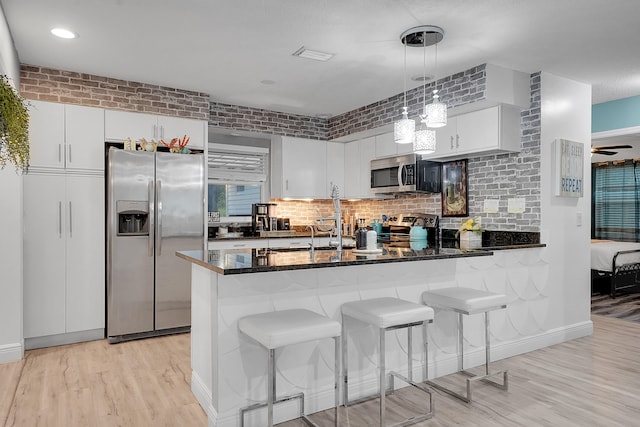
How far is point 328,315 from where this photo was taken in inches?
106

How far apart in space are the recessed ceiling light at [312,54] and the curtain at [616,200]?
7.67 metres

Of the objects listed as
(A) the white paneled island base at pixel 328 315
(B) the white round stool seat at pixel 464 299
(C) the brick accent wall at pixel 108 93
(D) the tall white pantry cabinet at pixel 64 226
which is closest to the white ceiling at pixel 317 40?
(C) the brick accent wall at pixel 108 93

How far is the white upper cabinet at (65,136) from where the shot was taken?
3.85 metres

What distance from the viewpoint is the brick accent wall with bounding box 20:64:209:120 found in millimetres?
3965

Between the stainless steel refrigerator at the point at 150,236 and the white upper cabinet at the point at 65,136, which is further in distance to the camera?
the stainless steel refrigerator at the point at 150,236

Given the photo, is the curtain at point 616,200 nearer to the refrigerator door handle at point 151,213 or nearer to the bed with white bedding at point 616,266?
the bed with white bedding at point 616,266

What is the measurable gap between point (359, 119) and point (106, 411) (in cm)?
409

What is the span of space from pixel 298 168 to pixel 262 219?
828mm

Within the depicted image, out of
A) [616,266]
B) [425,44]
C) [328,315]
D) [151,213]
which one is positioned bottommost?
[616,266]

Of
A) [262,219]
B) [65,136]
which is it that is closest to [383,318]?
[65,136]

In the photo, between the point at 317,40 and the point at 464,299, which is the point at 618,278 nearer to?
the point at 464,299

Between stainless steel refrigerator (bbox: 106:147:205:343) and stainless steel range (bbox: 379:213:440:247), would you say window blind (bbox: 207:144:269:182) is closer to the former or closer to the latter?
stainless steel refrigerator (bbox: 106:147:205:343)

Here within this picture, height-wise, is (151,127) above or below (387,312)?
above

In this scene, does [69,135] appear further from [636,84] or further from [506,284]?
Result: [636,84]
